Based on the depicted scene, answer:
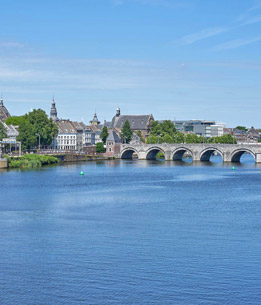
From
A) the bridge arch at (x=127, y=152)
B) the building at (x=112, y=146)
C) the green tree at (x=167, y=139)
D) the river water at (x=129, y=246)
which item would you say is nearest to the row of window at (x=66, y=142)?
the green tree at (x=167, y=139)

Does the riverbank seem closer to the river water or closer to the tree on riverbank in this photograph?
the tree on riverbank

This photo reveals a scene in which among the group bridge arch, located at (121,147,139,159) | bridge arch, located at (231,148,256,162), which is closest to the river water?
bridge arch, located at (231,148,256,162)

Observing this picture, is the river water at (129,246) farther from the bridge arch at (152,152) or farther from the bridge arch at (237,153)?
the bridge arch at (152,152)

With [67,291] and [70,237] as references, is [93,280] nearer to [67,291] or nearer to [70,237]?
[67,291]

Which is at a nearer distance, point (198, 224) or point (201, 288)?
point (201, 288)

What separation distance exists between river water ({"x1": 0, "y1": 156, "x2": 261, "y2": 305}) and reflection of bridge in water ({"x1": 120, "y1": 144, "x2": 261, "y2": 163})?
64509 millimetres

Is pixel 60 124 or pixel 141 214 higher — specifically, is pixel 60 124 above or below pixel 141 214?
above

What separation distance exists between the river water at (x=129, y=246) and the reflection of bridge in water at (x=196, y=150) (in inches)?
2540

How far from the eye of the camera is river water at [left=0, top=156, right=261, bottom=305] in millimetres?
33031

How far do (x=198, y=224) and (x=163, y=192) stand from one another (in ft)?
83.1

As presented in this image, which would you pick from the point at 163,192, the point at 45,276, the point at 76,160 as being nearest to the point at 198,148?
the point at 76,160

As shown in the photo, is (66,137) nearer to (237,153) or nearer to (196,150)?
(196,150)

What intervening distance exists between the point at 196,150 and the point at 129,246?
108m

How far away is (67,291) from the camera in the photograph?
109ft
